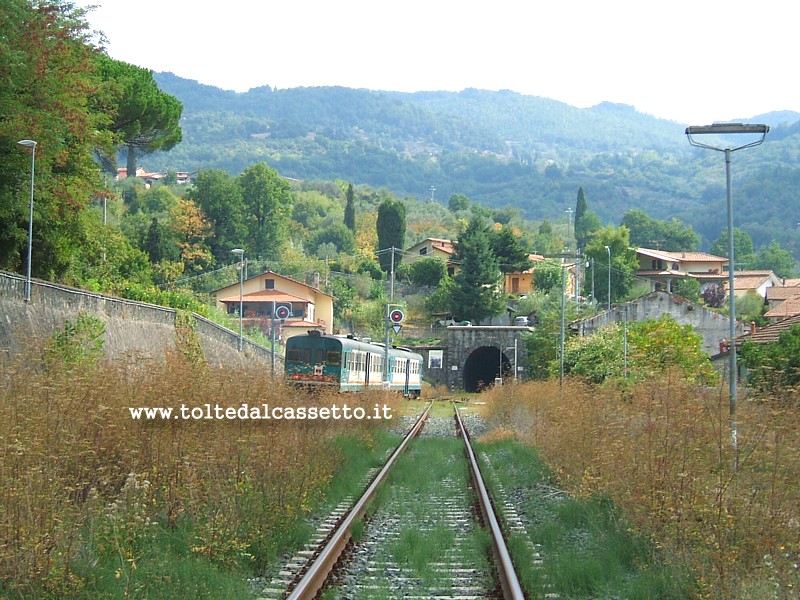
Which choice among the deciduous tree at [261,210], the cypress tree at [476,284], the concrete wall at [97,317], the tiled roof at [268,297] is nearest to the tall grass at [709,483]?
the concrete wall at [97,317]

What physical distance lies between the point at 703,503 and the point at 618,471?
2.25 metres

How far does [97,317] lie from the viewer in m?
25.5

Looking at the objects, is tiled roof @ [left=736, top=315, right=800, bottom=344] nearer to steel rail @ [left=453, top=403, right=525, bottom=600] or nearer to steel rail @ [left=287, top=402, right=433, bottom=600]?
steel rail @ [left=453, top=403, right=525, bottom=600]

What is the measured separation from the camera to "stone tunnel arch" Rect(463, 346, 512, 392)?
217 ft

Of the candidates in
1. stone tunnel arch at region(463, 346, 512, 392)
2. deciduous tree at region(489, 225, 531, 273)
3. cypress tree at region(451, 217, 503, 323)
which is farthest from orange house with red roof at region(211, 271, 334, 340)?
deciduous tree at region(489, 225, 531, 273)

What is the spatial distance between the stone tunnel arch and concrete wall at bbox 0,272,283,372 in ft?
101

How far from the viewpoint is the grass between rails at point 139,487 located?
23.6ft

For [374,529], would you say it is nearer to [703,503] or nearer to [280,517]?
[280,517]

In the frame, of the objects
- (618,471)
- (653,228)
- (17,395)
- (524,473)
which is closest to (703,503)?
(618,471)

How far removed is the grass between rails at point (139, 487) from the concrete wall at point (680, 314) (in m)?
41.8

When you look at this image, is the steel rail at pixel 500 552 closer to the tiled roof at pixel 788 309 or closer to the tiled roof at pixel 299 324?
the tiled roof at pixel 788 309

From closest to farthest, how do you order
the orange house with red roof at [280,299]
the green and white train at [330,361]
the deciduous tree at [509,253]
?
the green and white train at [330,361] → the orange house with red roof at [280,299] → the deciduous tree at [509,253]

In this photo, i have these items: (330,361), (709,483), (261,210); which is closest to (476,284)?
(261,210)

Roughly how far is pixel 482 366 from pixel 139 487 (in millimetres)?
63833
